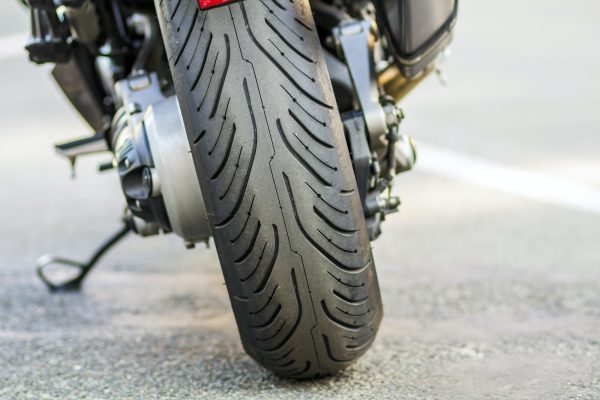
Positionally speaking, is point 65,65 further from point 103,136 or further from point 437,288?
point 437,288

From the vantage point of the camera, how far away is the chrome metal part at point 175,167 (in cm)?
285

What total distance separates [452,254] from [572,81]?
3854mm

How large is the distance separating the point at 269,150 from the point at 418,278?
1968 millimetres

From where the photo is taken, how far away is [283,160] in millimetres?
2547

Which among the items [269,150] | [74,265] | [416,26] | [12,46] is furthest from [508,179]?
[12,46]

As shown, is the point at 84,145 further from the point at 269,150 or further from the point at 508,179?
the point at 508,179

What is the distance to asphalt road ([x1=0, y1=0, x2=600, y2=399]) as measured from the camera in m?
3.06

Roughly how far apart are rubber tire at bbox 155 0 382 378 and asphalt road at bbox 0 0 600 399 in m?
0.38

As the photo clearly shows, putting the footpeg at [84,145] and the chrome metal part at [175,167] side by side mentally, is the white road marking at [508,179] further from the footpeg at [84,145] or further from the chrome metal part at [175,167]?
the chrome metal part at [175,167]

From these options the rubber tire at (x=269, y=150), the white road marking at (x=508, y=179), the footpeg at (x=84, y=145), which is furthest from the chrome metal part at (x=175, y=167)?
the white road marking at (x=508, y=179)

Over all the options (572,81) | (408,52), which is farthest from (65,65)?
(572,81)

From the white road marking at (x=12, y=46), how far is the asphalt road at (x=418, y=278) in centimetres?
252

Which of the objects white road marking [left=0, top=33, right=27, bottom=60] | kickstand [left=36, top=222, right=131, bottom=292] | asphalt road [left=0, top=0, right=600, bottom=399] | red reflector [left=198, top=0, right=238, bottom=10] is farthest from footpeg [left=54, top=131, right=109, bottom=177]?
white road marking [left=0, top=33, right=27, bottom=60]

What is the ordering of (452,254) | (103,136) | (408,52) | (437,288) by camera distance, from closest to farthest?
(408,52), (103,136), (437,288), (452,254)
